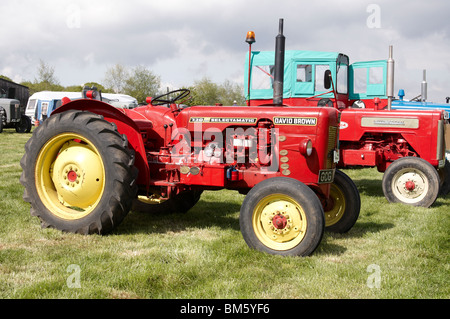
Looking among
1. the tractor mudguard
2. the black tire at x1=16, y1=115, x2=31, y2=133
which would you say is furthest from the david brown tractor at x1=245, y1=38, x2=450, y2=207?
the black tire at x1=16, y1=115, x2=31, y2=133

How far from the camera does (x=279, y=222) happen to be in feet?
12.3

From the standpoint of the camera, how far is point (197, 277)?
3.25 meters

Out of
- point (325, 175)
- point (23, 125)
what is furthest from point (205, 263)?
point (23, 125)

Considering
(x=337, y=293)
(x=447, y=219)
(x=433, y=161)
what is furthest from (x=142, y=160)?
(x=433, y=161)

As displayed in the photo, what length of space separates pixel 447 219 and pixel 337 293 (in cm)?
318

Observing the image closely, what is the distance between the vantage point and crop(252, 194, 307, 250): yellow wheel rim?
12.3 feet

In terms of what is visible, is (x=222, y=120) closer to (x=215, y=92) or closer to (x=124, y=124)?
(x=124, y=124)

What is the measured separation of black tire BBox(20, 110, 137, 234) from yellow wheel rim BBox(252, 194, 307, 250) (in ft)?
3.86

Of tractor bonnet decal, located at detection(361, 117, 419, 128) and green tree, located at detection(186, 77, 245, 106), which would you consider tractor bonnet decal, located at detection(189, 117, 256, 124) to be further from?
green tree, located at detection(186, 77, 245, 106)

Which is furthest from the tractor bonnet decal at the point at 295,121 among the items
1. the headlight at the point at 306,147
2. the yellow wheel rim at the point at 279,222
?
the yellow wheel rim at the point at 279,222

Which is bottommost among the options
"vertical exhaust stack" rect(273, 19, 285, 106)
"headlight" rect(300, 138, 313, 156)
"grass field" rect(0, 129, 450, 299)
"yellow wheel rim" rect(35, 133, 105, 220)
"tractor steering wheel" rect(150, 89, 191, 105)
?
"grass field" rect(0, 129, 450, 299)

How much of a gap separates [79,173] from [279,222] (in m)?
1.86

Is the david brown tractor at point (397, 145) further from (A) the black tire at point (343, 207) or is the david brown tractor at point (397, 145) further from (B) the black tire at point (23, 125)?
(B) the black tire at point (23, 125)
